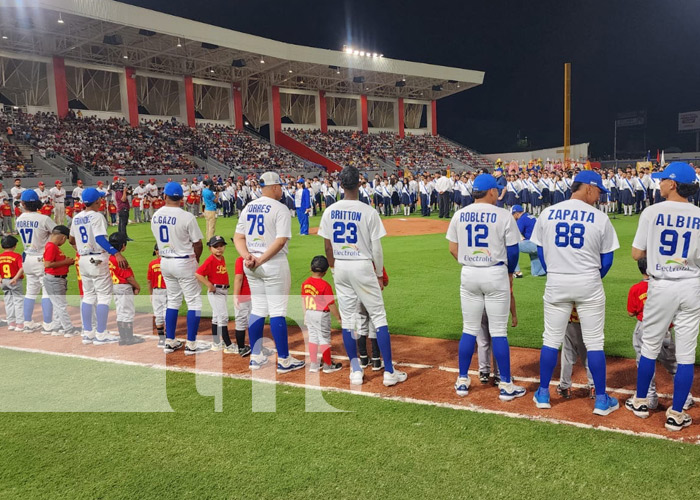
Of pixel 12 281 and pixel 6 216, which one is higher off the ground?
pixel 6 216

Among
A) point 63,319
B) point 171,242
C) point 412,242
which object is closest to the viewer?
point 171,242

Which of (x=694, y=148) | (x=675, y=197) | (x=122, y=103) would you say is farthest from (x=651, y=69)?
(x=675, y=197)

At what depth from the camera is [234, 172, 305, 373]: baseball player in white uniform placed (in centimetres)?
558

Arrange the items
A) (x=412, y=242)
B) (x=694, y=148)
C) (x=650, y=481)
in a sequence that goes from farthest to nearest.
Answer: (x=694, y=148), (x=412, y=242), (x=650, y=481)

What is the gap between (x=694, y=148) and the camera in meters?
62.3

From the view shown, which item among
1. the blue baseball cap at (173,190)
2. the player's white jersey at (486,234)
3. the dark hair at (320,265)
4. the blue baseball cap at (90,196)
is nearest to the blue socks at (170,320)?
the blue baseball cap at (173,190)

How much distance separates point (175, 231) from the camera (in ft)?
Answer: 20.5

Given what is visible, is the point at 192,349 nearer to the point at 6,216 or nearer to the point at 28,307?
the point at 28,307

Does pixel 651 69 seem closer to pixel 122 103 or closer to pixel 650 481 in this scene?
pixel 122 103

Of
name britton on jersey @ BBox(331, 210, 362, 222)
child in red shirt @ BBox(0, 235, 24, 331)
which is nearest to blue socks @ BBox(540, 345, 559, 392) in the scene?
name britton on jersey @ BBox(331, 210, 362, 222)

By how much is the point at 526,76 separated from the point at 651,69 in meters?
14.6

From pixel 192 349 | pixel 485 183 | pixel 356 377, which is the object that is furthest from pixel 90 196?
pixel 485 183

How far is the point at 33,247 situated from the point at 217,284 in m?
3.13

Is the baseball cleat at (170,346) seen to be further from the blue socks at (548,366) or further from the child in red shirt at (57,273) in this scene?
the blue socks at (548,366)
